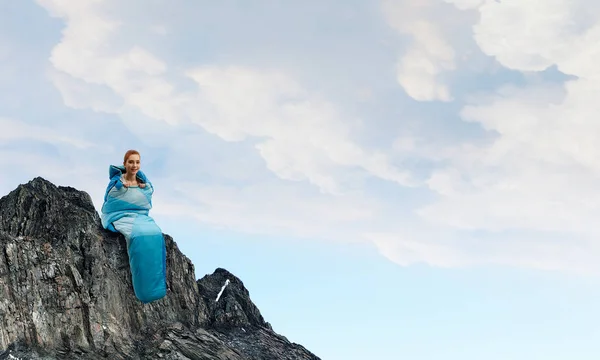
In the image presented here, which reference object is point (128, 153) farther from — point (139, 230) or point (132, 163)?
point (139, 230)

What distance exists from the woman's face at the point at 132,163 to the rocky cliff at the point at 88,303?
2.68 m

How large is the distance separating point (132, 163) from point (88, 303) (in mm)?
5196

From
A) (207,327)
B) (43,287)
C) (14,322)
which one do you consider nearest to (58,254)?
(43,287)

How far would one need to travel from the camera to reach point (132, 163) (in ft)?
80.6

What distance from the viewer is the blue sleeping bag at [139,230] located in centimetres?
2438

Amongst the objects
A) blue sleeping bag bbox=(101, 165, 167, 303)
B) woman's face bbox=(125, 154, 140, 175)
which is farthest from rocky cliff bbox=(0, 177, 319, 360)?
woman's face bbox=(125, 154, 140, 175)

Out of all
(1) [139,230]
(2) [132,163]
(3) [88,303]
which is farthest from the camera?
(2) [132,163]

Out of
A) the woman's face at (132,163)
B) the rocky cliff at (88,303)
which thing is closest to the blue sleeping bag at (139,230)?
the woman's face at (132,163)

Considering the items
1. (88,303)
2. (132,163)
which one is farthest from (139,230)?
(88,303)

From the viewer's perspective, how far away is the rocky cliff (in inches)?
874

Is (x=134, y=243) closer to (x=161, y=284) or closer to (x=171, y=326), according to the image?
(x=161, y=284)

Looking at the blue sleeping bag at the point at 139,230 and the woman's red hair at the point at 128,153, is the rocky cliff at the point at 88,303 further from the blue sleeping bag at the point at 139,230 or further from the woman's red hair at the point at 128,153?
the woman's red hair at the point at 128,153

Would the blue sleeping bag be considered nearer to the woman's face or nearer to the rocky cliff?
the woman's face

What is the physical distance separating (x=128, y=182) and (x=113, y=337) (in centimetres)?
566
